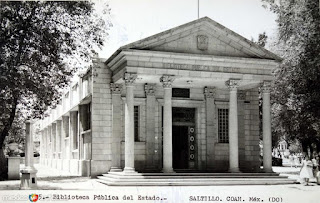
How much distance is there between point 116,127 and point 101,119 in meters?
0.85

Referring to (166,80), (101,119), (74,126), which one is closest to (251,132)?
(166,80)

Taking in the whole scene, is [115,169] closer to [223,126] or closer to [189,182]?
[189,182]

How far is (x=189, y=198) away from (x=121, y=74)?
7.61 m

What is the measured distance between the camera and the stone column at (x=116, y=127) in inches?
899

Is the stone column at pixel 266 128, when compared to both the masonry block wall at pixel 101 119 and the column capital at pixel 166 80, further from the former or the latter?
the masonry block wall at pixel 101 119

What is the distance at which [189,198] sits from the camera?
1608cm

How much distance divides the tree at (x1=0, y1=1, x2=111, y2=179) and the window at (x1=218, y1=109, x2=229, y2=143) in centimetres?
866

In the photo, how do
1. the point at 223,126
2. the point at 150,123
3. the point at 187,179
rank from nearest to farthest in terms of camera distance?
Answer: the point at 187,179
the point at 150,123
the point at 223,126

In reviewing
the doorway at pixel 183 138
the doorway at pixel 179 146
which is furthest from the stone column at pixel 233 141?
the doorway at pixel 179 146

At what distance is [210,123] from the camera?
24.9 meters

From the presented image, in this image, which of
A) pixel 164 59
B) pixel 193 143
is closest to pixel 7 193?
pixel 164 59

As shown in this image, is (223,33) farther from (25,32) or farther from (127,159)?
(25,32)

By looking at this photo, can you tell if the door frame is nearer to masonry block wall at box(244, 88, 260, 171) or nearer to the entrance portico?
the entrance portico

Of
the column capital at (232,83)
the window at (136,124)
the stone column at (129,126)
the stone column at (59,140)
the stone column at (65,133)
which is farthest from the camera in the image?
the stone column at (59,140)
